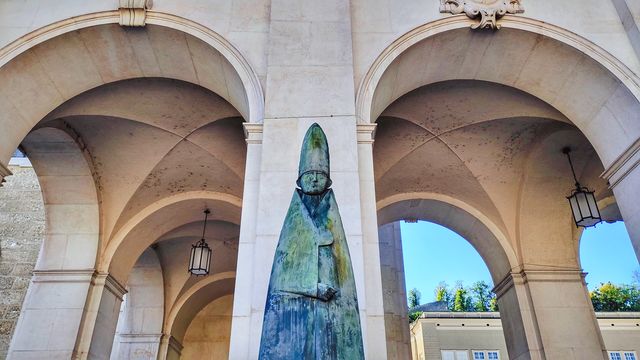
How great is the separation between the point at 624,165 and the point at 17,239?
13.0m

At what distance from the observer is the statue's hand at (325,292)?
8.77 feet

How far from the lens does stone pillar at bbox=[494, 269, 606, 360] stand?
28.9ft

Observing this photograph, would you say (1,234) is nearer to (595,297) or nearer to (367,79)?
(367,79)

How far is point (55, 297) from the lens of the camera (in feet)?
29.1

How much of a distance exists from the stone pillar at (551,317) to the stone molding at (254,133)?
7070mm

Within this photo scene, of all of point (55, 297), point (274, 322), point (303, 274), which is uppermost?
point (55, 297)

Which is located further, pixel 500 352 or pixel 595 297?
pixel 595 297

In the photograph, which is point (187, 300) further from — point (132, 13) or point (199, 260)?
point (132, 13)

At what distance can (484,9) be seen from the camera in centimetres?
666

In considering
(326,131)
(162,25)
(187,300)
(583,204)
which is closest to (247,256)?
(326,131)

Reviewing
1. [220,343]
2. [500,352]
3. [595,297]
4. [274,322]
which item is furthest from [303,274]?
[595,297]

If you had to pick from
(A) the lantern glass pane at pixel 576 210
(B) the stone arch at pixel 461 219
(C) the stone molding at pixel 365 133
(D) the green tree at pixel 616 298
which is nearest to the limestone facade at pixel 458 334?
(D) the green tree at pixel 616 298

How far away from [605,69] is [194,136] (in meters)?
7.60

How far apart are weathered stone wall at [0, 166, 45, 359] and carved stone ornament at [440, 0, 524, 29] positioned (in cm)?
1084
